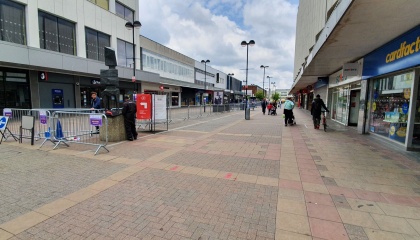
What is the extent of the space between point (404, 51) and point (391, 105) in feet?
7.51

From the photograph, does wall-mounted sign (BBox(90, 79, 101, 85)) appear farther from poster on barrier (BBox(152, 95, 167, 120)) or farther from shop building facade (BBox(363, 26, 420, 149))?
shop building facade (BBox(363, 26, 420, 149))

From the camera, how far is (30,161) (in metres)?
5.66

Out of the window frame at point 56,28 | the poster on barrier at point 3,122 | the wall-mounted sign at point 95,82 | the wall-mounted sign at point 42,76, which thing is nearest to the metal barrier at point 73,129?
the poster on barrier at point 3,122

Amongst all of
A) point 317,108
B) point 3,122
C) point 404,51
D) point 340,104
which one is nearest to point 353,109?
point 317,108

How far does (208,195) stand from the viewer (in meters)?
3.81

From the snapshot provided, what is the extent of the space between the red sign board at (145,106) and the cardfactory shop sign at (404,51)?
31.6ft

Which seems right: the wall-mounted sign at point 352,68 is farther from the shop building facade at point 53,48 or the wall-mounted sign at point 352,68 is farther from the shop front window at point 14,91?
the shop front window at point 14,91

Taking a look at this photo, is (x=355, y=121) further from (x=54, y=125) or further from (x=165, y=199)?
(x=54, y=125)

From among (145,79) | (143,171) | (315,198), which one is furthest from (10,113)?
(145,79)

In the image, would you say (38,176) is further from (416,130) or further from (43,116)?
(416,130)

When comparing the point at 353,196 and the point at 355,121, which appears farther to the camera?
the point at 355,121

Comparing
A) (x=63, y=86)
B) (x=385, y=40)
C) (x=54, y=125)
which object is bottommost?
(x=54, y=125)

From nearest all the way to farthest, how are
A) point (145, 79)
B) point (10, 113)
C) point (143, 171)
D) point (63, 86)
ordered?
point (143, 171), point (10, 113), point (63, 86), point (145, 79)

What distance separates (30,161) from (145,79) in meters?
22.8
